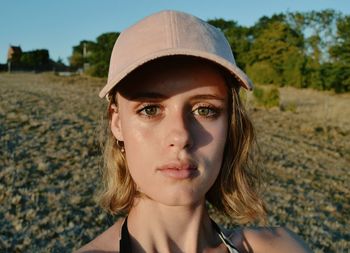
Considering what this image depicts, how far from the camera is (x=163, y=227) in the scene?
5.83ft

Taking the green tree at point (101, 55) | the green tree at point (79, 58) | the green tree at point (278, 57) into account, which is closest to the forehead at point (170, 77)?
the green tree at point (101, 55)

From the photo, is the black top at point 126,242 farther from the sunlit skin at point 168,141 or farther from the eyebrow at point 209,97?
the eyebrow at point 209,97

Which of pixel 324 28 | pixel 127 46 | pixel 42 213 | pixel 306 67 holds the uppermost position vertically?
pixel 324 28

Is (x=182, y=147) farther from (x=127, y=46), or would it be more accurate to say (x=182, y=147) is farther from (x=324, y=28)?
(x=324, y=28)

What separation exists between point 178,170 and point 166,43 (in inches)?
15.8

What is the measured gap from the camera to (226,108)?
1782 millimetres

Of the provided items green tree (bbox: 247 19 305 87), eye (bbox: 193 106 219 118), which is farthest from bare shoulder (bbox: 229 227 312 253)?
green tree (bbox: 247 19 305 87)

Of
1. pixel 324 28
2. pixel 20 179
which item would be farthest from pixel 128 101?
pixel 324 28

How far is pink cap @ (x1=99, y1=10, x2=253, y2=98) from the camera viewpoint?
1542 mm

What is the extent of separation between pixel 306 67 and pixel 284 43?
31.1 feet

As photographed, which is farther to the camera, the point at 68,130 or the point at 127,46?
the point at 68,130

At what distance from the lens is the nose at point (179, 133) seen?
1569mm

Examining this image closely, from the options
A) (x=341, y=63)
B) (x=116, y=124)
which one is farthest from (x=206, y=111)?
(x=341, y=63)

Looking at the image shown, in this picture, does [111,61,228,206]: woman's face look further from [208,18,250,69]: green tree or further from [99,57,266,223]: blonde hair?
[208,18,250,69]: green tree
